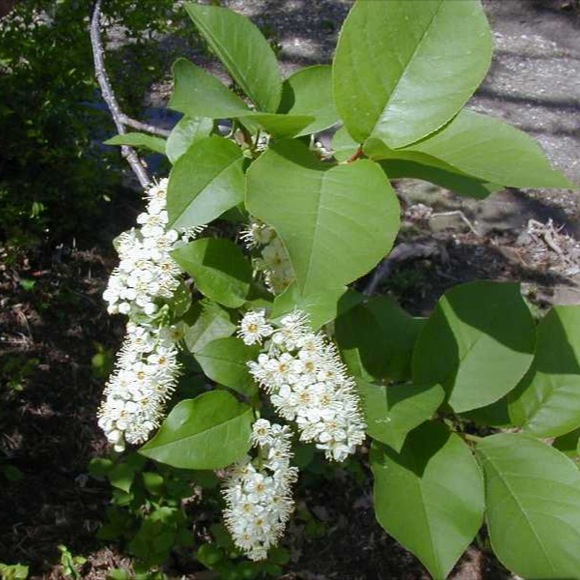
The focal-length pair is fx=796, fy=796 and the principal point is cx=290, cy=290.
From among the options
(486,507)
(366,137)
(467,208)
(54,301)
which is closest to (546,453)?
(486,507)

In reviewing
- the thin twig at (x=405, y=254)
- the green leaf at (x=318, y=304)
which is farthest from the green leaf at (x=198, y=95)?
the thin twig at (x=405, y=254)

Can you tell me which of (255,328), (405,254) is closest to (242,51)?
(255,328)

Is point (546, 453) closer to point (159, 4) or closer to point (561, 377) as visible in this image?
point (561, 377)

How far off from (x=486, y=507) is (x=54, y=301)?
2.42 meters

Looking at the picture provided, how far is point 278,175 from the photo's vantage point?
79 centimetres

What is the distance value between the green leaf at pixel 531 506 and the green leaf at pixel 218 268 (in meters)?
0.37

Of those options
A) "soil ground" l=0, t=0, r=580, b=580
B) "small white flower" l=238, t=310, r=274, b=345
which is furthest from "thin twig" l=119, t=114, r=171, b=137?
"soil ground" l=0, t=0, r=580, b=580

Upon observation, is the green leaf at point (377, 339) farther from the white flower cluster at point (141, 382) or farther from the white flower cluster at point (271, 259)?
the white flower cluster at point (141, 382)

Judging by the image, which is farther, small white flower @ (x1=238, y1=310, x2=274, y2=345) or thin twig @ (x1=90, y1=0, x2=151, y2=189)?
thin twig @ (x1=90, y1=0, x2=151, y2=189)

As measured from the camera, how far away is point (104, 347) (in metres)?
2.98

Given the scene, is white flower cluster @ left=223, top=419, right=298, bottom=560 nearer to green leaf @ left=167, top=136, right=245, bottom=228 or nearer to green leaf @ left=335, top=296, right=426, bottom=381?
green leaf @ left=335, top=296, right=426, bottom=381

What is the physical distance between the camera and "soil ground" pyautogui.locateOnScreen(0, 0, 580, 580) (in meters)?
2.51

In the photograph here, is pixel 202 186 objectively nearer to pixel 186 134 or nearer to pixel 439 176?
pixel 186 134

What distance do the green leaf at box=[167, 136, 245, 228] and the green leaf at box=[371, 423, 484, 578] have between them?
0.37 metres
